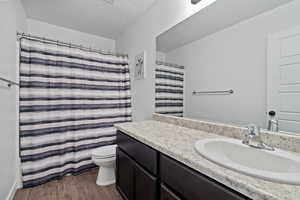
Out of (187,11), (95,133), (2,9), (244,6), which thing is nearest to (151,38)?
(187,11)

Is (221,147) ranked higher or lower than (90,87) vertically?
lower

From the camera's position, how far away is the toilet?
1.61 m

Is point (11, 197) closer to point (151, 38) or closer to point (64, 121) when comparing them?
point (64, 121)

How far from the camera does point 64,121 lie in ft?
6.04

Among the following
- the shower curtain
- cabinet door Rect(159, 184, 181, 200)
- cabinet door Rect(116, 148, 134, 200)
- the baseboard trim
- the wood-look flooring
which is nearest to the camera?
cabinet door Rect(159, 184, 181, 200)

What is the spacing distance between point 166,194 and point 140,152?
35 cm

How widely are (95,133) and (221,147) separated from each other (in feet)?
5.82

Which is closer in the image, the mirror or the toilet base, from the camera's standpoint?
the mirror

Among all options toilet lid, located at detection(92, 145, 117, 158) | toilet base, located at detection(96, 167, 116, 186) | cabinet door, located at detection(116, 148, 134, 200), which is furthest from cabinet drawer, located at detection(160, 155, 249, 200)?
toilet base, located at detection(96, 167, 116, 186)

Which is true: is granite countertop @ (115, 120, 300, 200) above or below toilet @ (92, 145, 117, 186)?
above

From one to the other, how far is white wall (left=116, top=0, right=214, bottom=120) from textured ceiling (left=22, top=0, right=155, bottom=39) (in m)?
0.15

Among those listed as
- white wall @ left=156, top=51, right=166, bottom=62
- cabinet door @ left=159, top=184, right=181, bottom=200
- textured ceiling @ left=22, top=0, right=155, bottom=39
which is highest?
textured ceiling @ left=22, top=0, right=155, bottom=39

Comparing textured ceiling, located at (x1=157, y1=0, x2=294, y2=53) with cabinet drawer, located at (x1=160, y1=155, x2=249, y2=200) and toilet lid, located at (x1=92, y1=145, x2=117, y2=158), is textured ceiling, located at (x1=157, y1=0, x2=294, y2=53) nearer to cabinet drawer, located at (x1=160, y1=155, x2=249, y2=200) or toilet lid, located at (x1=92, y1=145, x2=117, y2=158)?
cabinet drawer, located at (x1=160, y1=155, x2=249, y2=200)

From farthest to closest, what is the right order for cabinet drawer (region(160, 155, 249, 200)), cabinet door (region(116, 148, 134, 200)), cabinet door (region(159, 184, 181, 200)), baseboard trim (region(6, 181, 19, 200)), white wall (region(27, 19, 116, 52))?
white wall (region(27, 19, 116, 52)), baseboard trim (region(6, 181, 19, 200)), cabinet door (region(116, 148, 134, 200)), cabinet door (region(159, 184, 181, 200)), cabinet drawer (region(160, 155, 249, 200))
